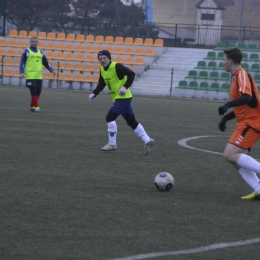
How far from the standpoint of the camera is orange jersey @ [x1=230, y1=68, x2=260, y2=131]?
253 inches

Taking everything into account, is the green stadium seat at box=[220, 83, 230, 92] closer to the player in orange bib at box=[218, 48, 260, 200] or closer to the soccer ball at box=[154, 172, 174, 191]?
the soccer ball at box=[154, 172, 174, 191]

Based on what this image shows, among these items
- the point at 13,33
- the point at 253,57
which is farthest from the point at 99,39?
the point at 253,57

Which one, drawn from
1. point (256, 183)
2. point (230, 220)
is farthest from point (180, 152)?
point (230, 220)

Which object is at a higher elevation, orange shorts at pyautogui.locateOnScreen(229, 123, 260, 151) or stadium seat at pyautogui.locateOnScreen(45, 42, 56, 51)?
stadium seat at pyautogui.locateOnScreen(45, 42, 56, 51)

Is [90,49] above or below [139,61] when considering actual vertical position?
above

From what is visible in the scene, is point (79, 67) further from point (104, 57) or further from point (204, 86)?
point (104, 57)

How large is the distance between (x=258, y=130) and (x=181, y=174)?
189 centimetres

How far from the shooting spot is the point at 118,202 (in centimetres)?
626

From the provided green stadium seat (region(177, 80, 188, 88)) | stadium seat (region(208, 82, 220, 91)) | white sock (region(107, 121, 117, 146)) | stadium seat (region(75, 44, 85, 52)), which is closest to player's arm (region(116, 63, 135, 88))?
white sock (region(107, 121, 117, 146))

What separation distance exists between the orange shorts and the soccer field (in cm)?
62

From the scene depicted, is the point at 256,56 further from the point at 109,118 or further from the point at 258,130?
the point at 258,130

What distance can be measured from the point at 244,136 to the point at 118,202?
1493mm

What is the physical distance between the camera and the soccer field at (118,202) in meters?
4.68

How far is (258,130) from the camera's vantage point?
650cm
